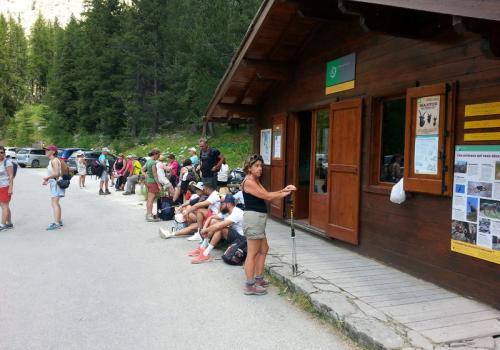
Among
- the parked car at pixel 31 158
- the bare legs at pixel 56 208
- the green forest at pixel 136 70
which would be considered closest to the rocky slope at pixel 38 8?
the green forest at pixel 136 70

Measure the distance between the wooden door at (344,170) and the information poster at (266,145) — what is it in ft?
10.4

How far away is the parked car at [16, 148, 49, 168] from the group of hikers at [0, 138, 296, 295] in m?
27.1

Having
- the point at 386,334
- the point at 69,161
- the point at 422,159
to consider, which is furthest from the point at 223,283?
the point at 69,161

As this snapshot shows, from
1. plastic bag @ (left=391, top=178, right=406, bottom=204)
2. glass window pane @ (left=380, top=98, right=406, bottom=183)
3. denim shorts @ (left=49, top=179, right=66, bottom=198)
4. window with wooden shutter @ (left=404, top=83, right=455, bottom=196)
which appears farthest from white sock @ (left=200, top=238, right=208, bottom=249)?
denim shorts @ (left=49, top=179, right=66, bottom=198)

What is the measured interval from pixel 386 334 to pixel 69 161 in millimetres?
27688

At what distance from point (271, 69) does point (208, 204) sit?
3249 millimetres

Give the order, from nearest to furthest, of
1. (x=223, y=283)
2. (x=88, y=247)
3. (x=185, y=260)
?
(x=223, y=283) < (x=185, y=260) < (x=88, y=247)

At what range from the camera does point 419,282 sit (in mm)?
5355

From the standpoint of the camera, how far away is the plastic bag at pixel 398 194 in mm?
5582

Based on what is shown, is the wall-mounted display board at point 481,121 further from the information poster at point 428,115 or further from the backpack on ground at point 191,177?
the backpack on ground at point 191,177

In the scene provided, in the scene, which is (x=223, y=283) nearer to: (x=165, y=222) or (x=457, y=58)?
(x=457, y=58)

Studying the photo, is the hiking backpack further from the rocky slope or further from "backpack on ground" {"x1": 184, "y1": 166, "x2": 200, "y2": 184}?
the rocky slope

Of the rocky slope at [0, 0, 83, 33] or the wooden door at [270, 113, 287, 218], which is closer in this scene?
the wooden door at [270, 113, 287, 218]

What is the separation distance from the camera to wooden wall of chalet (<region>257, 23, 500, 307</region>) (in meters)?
4.68
